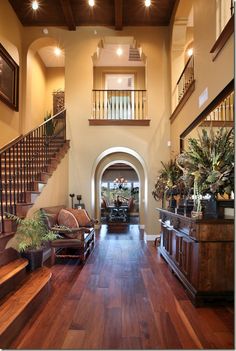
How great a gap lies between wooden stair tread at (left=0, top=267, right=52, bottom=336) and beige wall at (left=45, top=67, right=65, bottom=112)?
7.43 metres

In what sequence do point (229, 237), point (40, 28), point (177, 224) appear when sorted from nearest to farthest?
point (229, 237), point (177, 224), point (40, 28)

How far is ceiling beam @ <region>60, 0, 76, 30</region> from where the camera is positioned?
21.2 ft

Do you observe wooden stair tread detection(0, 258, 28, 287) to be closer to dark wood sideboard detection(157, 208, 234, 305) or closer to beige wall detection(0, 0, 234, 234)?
dark wood sideboard detection(157, 208, 234, 305)

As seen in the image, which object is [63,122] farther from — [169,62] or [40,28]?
[169,62]

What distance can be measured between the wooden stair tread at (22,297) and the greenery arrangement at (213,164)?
7.57 ft

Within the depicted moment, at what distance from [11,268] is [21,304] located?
66 cm

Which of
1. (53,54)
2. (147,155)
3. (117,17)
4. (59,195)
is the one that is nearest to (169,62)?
(117,17)

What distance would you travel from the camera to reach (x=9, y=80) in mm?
6441

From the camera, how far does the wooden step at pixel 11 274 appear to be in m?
2.79

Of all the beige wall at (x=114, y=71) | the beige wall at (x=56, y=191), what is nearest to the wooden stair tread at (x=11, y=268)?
the beige wall at (x=56, y=191)

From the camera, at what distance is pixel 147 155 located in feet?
23.8

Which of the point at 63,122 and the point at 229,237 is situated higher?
the point at 63,122

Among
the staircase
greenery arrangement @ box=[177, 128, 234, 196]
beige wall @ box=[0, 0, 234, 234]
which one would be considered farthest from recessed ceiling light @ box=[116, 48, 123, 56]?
greenery arrangement @ box=[177, 128, 234, 196]

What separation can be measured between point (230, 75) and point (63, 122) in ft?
16.6
